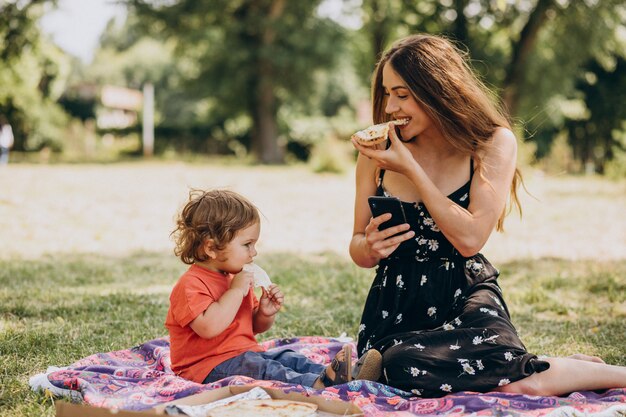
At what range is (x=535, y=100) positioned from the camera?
2461cm

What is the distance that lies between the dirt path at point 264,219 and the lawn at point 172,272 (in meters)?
0.03

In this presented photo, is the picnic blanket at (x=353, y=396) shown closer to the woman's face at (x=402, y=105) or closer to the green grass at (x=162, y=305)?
the green grass at (x=162, y=305)

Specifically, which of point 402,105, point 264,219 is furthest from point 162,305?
point 264,219

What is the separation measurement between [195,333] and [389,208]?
1002 millimetres

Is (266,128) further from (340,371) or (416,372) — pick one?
(416,372)

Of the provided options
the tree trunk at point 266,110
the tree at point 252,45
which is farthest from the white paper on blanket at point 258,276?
the tree trunk at point 266,110

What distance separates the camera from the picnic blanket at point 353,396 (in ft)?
8.87

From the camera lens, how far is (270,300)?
10.9 ft

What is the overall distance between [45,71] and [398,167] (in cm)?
3321

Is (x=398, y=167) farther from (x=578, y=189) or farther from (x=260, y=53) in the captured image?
(x=260, y=53)

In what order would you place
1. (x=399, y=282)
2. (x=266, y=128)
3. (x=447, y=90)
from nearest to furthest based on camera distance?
Answer: 1. (x=447, y=90)
2. (x=399, y=282)
3. (x=266, y=128)

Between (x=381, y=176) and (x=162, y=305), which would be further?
(x=162, y=305)

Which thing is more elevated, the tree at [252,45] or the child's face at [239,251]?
the tree at [252,45]

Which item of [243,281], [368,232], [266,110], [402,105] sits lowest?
[243,281]
